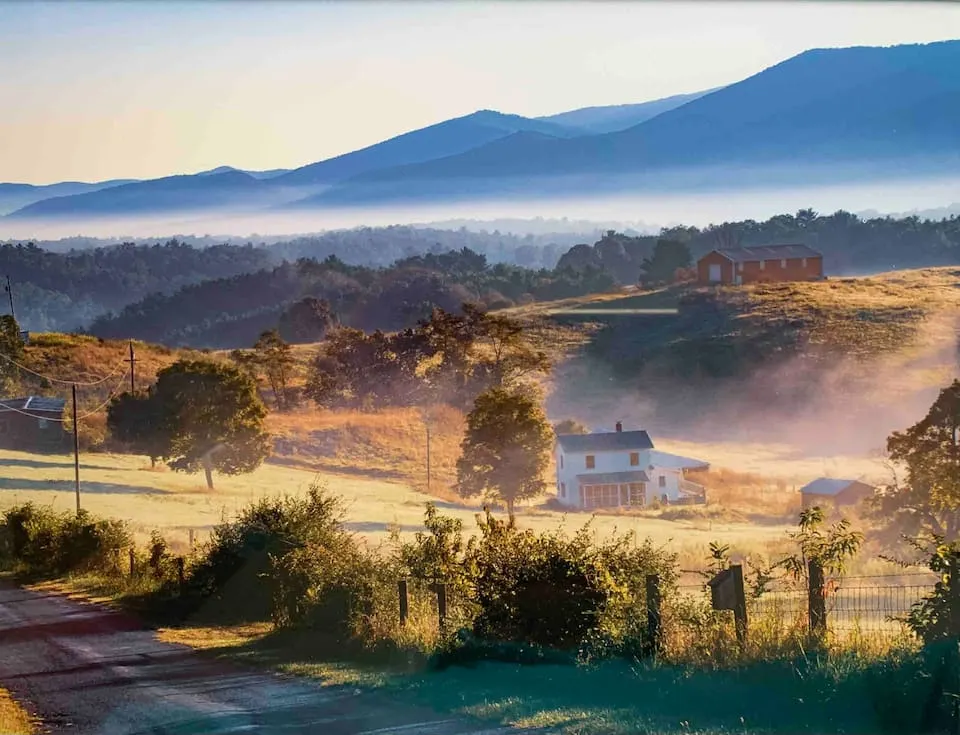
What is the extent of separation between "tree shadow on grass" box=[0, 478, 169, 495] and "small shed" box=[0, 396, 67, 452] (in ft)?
15.4

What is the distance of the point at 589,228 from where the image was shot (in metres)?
58.7

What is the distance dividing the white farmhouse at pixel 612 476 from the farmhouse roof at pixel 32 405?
1684cm

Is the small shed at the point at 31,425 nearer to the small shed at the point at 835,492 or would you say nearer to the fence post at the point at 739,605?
the small shed at the point at 835,492

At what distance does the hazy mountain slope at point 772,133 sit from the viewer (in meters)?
49.2

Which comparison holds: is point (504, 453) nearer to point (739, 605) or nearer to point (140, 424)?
point (140, 424)

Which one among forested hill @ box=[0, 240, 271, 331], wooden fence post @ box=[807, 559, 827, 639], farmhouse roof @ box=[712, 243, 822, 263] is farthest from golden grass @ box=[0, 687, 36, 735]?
farmhouse roof @ box=[712, 243, 822, 263]

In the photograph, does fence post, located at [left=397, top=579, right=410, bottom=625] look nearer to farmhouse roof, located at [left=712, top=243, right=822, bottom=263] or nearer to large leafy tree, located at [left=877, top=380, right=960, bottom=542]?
large leafy tree, located at [left=877, top=380, right=960, bottom=542]

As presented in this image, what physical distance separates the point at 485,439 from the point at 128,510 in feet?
32.0

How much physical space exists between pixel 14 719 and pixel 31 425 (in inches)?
1233

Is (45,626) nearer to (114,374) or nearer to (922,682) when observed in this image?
(922,682)

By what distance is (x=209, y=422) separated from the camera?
34.9 meters

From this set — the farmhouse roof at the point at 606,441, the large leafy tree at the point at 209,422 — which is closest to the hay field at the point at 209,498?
the large leafy tree at the point at 209,422

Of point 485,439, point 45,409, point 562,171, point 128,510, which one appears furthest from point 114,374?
point 562,171

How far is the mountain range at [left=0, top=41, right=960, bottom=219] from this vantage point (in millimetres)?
47500
